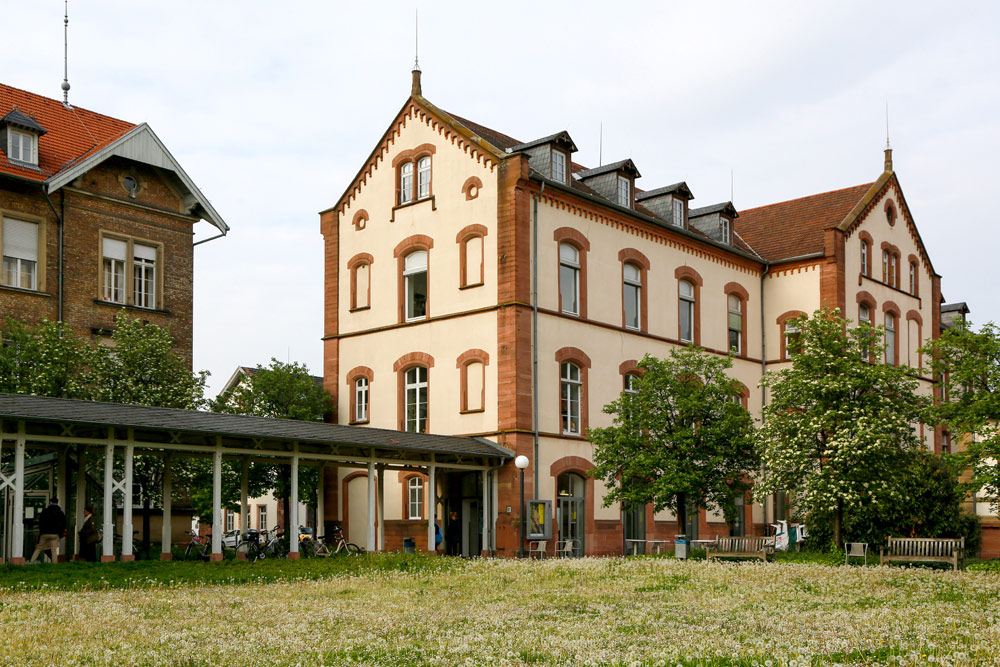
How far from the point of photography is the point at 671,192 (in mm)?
41719

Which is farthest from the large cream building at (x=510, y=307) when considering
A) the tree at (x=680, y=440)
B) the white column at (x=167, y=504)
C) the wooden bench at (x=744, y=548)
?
the white column at (x=167, y=504)

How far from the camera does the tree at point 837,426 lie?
1066 inches

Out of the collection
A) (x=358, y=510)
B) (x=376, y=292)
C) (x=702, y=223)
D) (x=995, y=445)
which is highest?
(x=702, y=223)

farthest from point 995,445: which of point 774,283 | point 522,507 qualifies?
point 774,283

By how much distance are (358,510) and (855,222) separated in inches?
886

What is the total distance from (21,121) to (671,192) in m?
21.9

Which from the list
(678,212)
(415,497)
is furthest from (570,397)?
(678,212)

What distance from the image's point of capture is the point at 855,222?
44.9 m

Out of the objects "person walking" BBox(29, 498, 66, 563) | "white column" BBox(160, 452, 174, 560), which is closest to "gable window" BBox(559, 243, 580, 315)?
"white column" BBox(160, 452, 174, 560)

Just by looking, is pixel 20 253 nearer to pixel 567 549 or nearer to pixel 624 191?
pixel 567 549

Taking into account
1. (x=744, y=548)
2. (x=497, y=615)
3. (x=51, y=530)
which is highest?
(x=51, y=530)

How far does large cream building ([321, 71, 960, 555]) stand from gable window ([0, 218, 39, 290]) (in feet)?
32.2

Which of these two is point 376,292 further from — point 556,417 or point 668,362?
point 668,362

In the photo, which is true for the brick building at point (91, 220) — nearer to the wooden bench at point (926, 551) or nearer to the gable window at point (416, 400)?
the gable window at point (416, 400)
